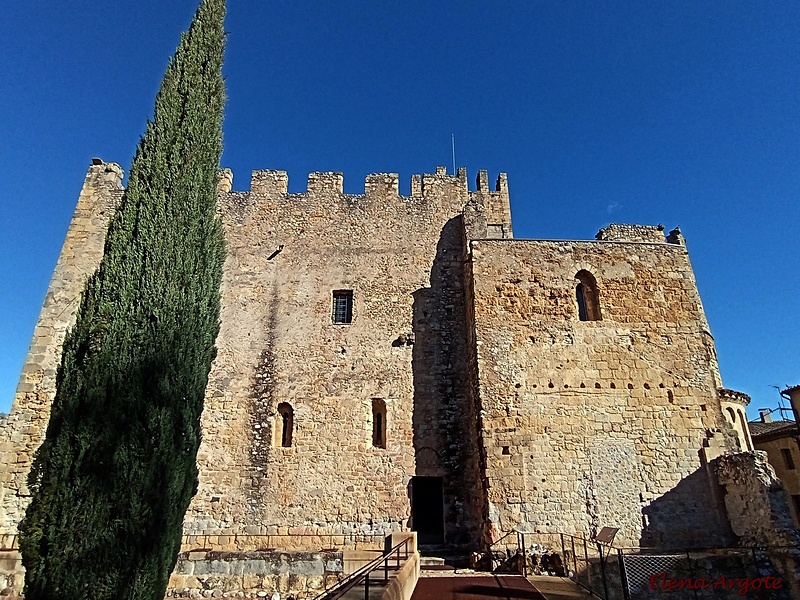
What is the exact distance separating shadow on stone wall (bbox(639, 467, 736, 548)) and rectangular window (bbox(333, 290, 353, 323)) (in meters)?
8.54

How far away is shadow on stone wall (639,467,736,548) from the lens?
10250mm

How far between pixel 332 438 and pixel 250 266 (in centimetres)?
551

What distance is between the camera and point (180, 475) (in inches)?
242

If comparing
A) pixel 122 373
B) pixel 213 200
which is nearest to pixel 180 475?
pixel 122 373

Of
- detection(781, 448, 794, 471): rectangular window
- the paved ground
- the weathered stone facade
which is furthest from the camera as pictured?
detection(781, 448, 794, 471): rectangular window

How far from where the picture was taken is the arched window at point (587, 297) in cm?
1249

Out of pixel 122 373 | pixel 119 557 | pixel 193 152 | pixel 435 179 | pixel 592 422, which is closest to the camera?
pixel 119 557

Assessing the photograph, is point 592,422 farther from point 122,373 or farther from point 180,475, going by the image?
point 122,373

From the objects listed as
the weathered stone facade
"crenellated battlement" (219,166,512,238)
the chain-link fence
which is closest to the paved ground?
the chain-link fence

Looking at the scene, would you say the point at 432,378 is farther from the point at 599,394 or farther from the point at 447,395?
the point at 599,394

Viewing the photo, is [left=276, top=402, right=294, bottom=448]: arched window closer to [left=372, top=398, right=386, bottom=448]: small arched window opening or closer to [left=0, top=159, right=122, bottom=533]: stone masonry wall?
[left=372, top=398, right=386, bottom=448]: small arched window opening

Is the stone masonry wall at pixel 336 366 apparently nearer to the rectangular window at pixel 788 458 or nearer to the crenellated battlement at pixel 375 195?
A: the crenellated battlement at pixel 375 195

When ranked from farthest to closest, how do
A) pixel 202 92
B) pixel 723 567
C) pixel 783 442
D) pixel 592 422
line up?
1. pixel 783 442
2. pixel 592 422
3. pixel 723 567
4. pixel 202 92

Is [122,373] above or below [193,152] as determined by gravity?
below
